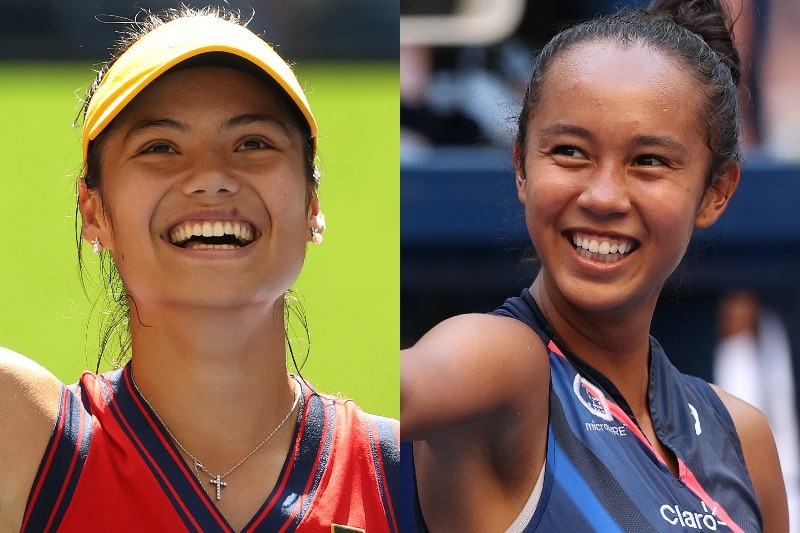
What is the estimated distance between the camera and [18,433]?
0.99 metres

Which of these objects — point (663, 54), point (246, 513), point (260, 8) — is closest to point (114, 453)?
point (246, 513)

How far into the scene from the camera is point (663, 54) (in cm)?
112

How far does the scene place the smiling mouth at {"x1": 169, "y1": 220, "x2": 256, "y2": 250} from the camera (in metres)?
1.04

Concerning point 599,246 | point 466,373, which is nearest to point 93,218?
point 466,373

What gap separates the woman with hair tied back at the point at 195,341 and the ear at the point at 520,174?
0.24 metres

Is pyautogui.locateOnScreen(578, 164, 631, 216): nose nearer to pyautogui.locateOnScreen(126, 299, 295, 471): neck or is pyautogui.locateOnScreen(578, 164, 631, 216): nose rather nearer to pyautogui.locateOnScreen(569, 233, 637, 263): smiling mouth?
pyautogui.locateOnScreen(569, 233, 637, 263): smiling mouth

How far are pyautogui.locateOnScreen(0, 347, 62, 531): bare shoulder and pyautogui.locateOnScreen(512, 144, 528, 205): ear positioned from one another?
0.56 m

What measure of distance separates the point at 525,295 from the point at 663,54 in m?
0.30

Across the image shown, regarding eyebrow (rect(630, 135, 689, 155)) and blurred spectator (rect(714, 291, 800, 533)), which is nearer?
eyebrow (rect(630, 135, 689, 155))

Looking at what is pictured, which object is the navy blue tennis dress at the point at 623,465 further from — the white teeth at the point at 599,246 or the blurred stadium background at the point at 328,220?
the blurred stadium background at the point at 328,220

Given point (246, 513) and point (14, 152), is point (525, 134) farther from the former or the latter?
point (14, 152)

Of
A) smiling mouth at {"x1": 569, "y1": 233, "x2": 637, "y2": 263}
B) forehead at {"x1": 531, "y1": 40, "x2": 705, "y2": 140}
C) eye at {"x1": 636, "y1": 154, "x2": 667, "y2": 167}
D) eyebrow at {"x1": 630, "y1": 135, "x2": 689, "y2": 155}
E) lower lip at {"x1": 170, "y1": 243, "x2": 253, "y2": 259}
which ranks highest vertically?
forehead at {"x1": 531, "y1": 40, "x2": 705, "y2": 140}

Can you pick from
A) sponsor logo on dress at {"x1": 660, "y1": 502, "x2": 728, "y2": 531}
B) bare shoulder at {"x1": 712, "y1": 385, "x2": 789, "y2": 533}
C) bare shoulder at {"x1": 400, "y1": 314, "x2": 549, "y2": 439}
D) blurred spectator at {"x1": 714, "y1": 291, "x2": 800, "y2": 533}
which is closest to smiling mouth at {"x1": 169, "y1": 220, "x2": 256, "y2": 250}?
bare shoulder at {"x1": 400, "y1": 314, "x2": 549, "y2": 439}

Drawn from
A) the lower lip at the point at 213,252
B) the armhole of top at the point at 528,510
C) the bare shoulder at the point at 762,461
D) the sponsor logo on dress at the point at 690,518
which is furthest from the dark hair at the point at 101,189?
the bare shoulder at the point at 762,461
